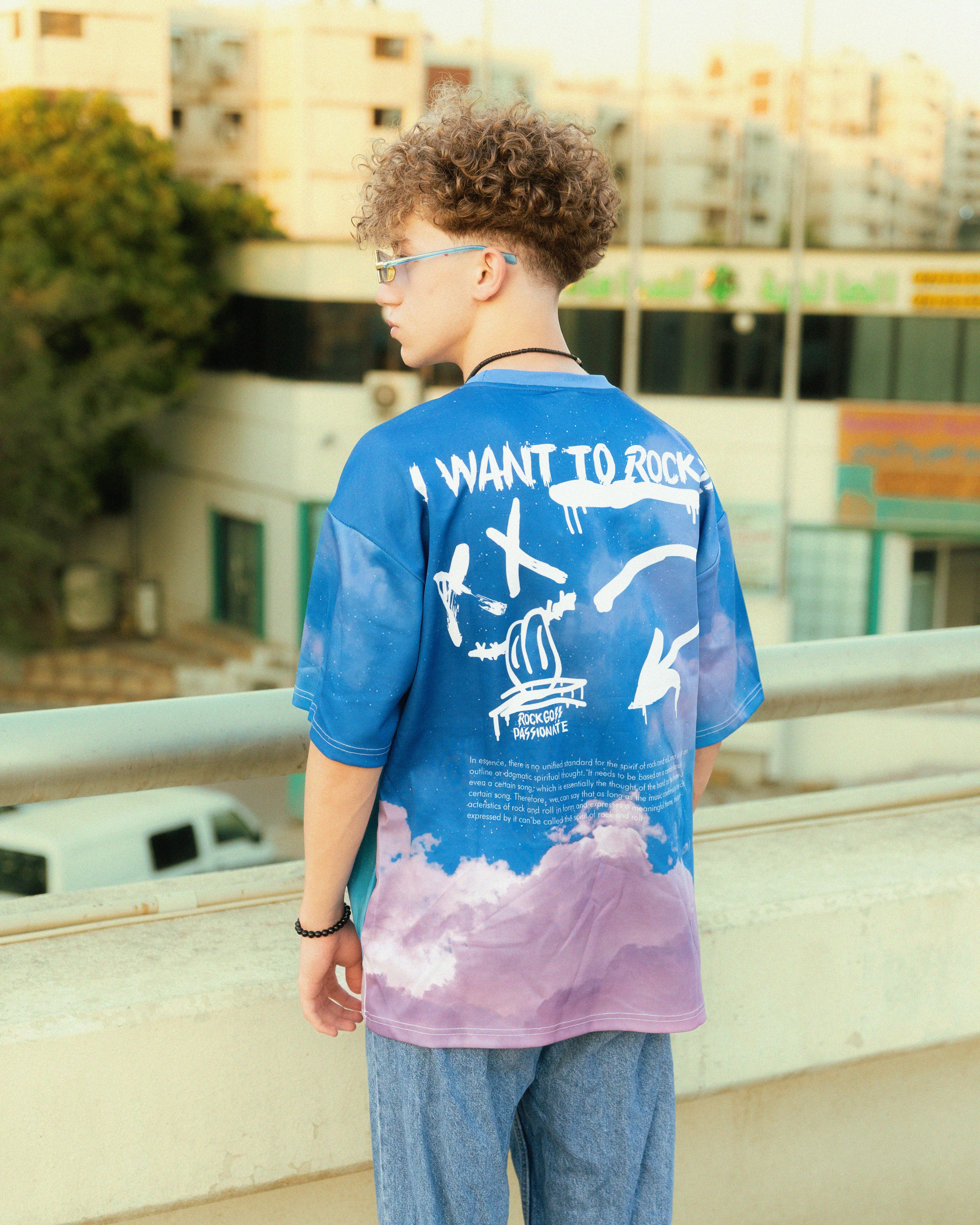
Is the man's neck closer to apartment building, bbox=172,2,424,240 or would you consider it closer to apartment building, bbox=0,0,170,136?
apartment building, bbox=172,2,424,240

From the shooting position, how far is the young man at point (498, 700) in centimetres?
133

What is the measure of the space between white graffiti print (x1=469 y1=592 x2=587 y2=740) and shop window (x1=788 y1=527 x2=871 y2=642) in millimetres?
18227

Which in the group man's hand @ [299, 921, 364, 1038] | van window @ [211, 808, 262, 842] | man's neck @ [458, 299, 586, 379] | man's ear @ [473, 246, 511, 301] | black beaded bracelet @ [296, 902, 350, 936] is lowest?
van window @ [211, 808, 262, 842]

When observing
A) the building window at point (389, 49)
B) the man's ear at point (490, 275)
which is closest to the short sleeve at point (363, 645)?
the man's ear at point (490, 275)

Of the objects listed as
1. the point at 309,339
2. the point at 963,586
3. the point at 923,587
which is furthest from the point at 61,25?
the point at 963,586

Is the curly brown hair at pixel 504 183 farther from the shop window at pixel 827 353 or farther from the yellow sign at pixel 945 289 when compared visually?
the yellow sign at pixel 945 289

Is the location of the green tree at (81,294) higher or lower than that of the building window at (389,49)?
lower

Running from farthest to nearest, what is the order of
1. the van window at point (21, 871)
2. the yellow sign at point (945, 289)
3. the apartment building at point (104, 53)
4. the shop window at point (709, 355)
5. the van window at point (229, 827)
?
the apartment building at point (104, 53) < the shop window at point (709, 355) < the yellow sign at point (945, 289) < the van window at point (229, 827) < the van window at point (21, 871)

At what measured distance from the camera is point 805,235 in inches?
761

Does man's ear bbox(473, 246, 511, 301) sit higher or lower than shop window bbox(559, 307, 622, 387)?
higher

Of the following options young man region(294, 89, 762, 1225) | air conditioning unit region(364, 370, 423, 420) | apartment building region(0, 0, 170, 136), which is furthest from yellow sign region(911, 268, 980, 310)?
young man region(294, 89, 762, 1225)

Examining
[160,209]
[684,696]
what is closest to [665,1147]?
[684,696]

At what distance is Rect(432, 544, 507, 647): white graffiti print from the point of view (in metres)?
1.33

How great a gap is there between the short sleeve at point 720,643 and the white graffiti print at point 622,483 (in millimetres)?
79
